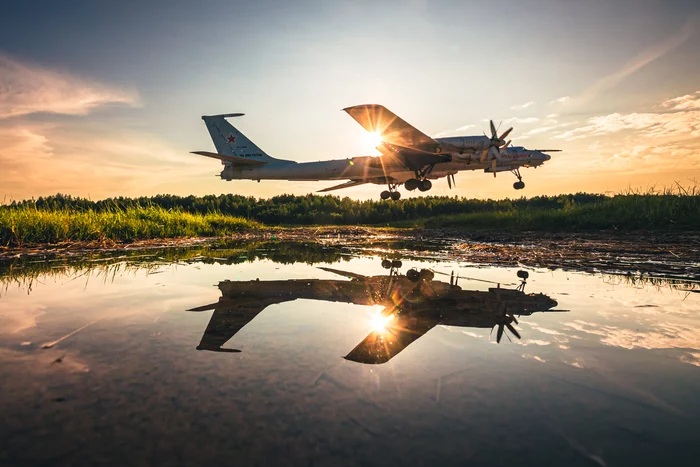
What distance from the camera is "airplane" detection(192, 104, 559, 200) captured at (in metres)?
18.3

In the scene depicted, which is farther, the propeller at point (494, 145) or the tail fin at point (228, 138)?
the tail fin at point (228, 138)

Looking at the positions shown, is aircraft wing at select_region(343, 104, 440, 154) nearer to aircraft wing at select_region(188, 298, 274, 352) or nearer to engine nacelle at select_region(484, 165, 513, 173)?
engine nacelle at select_region(484, 165, 513, 173)

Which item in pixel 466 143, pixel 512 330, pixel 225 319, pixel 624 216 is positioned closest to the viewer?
pixel 512 330

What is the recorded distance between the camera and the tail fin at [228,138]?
80.0ft

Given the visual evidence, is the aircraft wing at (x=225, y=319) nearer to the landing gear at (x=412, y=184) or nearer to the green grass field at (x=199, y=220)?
the green grass field at (x=199, y=220)

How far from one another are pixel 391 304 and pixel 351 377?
59.1 inches

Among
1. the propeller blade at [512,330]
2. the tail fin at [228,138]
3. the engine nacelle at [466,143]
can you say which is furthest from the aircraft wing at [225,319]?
the tail fin at [228,138]

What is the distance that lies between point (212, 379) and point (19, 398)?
26.6 inches

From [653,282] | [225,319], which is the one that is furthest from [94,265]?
[653,282]

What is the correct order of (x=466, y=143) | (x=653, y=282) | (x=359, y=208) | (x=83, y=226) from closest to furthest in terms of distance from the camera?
(x=653, y=282), (x=83, y=226), (x=466, y=143), (x=359, y=208)

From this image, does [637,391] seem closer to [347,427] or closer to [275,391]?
[347,427]

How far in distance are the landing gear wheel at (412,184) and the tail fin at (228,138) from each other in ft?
31.0

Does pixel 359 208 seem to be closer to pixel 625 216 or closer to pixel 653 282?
pixel 625 216

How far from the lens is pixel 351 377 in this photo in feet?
5.32
